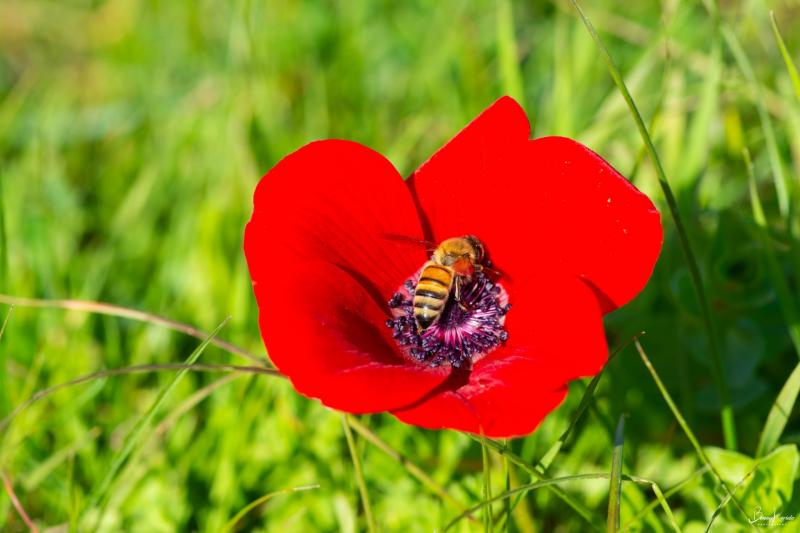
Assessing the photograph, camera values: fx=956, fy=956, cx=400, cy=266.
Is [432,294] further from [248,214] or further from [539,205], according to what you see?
[248,214]

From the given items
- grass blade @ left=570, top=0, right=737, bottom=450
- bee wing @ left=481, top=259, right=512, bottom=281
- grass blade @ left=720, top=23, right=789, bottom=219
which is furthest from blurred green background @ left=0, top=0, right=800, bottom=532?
bee wing @ left=481, top=259, right=512, bottom=281

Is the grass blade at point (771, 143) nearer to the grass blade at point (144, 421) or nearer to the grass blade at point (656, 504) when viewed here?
the grass blade at point (656, 504)

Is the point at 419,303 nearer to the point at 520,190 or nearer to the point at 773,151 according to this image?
the point at 520,190

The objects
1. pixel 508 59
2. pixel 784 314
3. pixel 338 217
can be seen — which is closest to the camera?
pixel 338 217

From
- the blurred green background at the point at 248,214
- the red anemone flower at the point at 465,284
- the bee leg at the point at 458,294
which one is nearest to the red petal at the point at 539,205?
the red anemone flower at the point at 465,284

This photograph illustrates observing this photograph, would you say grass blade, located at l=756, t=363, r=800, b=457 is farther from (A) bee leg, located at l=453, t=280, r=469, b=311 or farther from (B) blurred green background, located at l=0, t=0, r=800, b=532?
(A) bee leg, located at l=453, t=280, r=469, b=311

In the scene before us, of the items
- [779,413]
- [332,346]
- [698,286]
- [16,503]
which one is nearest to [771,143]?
[698,286]

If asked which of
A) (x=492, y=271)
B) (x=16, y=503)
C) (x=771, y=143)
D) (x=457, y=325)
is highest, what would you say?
(x=771, y=143)
